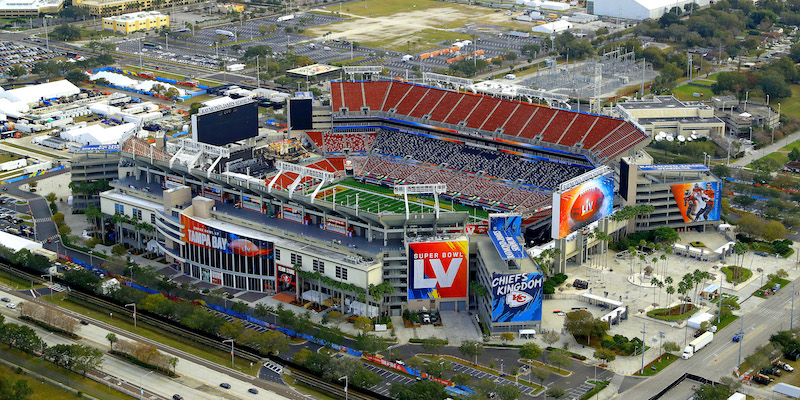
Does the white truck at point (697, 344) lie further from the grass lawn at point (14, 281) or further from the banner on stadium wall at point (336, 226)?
the grass lawn at point (14, 281)

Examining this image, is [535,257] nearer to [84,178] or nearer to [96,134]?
[84,178]

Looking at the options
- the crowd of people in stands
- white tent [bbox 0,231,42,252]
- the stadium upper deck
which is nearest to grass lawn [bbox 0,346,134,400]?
white tent [bbox 0,231,42,252]

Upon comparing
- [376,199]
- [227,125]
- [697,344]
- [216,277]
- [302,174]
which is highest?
[227,125]

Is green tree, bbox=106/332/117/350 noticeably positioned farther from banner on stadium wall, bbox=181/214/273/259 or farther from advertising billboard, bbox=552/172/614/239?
advertising billboard, bbox=552/172/614/239

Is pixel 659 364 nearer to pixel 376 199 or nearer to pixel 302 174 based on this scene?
pixel 302 174

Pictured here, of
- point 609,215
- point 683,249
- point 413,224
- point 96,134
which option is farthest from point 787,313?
point 96,134

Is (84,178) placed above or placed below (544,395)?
above

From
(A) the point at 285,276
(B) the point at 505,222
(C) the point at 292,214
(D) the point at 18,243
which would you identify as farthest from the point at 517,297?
(D) the point at 18,243
